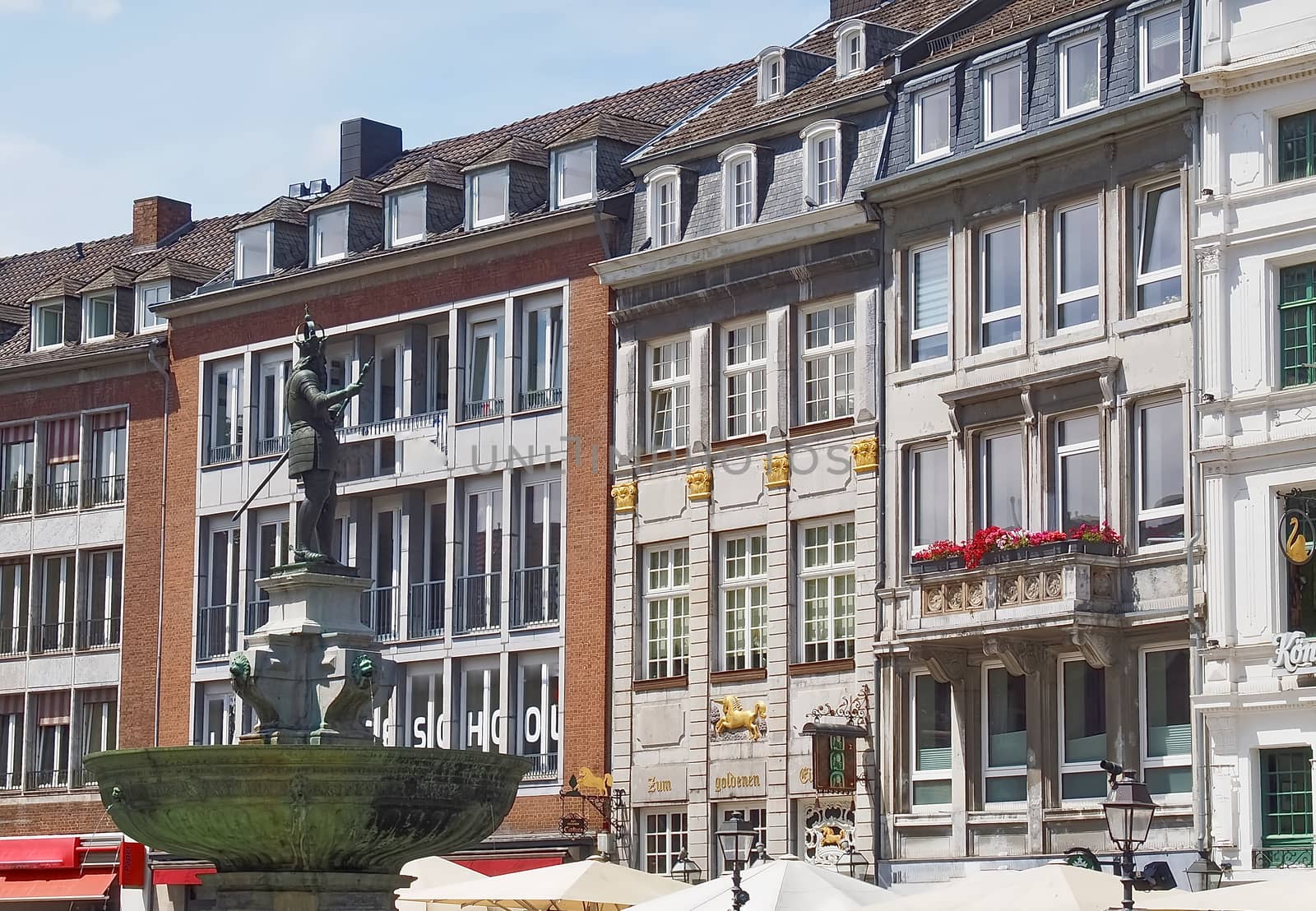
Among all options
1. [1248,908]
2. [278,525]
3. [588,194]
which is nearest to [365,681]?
[1248,908]

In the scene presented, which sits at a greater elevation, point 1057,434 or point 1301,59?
point 1301,59

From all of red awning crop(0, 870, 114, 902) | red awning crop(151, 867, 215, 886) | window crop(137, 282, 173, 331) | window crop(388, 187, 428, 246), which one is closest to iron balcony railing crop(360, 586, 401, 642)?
red awning crop(151, 867, 215, 886)

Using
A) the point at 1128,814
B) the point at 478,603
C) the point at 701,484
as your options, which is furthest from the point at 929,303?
the point at 1128,814

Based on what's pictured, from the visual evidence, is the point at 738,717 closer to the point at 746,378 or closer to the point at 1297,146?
the point at 746,378

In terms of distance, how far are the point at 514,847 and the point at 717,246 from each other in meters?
11.1

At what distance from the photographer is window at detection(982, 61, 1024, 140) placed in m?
39.4

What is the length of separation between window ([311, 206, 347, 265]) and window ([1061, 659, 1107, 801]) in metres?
19.5

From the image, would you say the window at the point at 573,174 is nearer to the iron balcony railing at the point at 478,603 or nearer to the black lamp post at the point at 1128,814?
the iron balcony railing at the point at 478,603

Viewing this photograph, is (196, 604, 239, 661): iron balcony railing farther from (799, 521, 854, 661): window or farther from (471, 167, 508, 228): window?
(799, 521, 854, 661): window

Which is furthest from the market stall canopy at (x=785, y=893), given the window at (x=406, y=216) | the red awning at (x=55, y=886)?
the red awning at (x=55, y=886)

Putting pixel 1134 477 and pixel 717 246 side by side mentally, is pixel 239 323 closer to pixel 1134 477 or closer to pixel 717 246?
pixel 717 246

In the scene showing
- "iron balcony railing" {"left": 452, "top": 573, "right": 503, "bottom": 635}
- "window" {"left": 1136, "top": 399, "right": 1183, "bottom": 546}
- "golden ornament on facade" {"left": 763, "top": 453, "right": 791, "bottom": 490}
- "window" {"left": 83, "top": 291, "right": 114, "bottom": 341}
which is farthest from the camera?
"window" {"left": 83, "top": 291, "right": 114, "bottom": 341}

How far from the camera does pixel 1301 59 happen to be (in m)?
35.0

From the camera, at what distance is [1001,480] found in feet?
128
